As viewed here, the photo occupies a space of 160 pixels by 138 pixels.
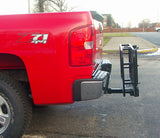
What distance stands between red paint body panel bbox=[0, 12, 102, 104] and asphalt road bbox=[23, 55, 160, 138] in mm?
838

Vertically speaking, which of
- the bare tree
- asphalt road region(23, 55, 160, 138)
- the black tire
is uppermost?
the bare tree

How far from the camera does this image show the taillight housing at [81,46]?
8.11 ft

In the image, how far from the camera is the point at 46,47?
2443mm

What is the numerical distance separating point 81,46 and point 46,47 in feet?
1.32

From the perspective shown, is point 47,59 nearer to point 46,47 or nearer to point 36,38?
point 46,47

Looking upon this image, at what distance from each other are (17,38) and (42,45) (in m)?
0.30

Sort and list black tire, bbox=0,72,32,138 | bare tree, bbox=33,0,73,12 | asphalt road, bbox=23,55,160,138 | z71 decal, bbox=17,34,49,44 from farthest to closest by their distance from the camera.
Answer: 1. bare tree, bbox=33,0,73,12
2. asphalt road, bbox=23,55,160,138
3. black tire, bbox=0,72,32,138
4. z71 decal, bbox=17,34,49,44

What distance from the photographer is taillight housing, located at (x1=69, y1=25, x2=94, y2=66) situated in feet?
8.11

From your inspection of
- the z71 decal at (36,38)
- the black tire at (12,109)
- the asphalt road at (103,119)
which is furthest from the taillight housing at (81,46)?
the asphalt road at (103,119)

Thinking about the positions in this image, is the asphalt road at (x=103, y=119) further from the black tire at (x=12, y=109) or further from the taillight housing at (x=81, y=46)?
the taillight housing at (x=81, y=46)

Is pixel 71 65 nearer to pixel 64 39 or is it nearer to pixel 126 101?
pixel 64 39

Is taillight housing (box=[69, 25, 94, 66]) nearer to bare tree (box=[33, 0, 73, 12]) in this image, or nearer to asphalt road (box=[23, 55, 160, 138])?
asphalt road (box=[23, 55, 160, 138])

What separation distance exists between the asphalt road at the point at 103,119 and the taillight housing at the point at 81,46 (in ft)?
3.61

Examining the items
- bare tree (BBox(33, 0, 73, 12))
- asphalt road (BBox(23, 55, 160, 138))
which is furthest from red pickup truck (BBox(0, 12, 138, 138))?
bare tree (BBox(33, 0, 73, 12))
